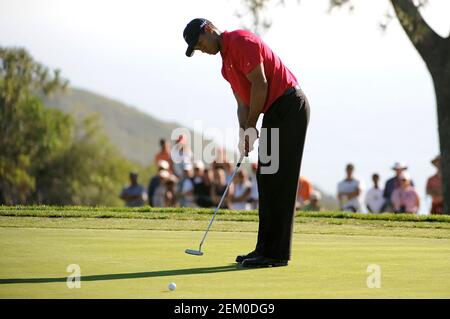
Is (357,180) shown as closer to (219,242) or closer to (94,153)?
(219,242)

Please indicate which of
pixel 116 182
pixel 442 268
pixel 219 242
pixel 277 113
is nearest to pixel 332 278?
pixel 442 268

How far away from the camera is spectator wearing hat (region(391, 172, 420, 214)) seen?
1925 centimetres

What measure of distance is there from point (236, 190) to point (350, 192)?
2.61 meters

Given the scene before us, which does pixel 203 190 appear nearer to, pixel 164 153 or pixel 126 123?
pixel 164 153

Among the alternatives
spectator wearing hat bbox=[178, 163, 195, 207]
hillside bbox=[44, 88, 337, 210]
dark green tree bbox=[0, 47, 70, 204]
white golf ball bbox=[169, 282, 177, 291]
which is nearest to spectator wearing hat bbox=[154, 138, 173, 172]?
spectator wearing hat bbox=[178, 163, 195, 207]

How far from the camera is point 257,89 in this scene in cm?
912

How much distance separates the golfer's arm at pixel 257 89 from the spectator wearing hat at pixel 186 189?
10.8 meters

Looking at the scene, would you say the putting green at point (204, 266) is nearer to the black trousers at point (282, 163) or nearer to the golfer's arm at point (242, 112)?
the black trousers at point (282, 163)

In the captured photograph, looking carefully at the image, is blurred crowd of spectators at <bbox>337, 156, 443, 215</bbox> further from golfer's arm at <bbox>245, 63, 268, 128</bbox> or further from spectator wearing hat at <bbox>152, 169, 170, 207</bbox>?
golfer's arm at <bbox>245, 63, 268, 128</bbox>

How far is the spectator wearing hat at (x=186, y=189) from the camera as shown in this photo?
65.6 ft

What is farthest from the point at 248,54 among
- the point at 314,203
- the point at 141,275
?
the point at 314,203

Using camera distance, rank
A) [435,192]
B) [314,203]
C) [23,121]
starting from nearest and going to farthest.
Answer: [314,203], [435,192], [23,121]

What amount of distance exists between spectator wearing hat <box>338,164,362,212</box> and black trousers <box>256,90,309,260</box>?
1166 cm

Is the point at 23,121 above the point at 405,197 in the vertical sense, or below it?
above
